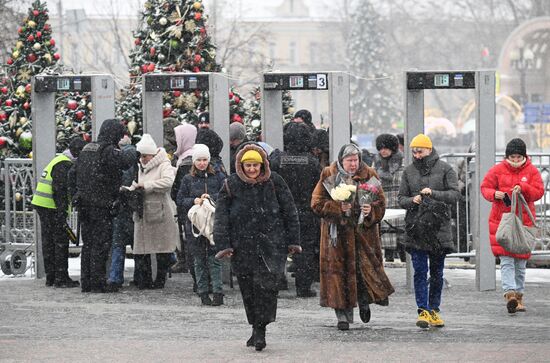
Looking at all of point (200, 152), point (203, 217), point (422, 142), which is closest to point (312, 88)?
point (200, 152)

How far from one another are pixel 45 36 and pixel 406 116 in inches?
339

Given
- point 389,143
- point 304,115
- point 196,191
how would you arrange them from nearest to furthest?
1. point 196,191
2. point 389,143
3. point 304,115

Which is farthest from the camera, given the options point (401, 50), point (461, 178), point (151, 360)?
point (401, 50)

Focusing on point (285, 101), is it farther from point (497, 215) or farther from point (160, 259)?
point (497, 215)

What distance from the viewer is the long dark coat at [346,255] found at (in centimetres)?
1380

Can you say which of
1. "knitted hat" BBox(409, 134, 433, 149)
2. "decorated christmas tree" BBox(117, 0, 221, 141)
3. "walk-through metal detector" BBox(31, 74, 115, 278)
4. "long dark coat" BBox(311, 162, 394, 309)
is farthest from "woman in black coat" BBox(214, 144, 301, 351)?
"decorated christmas tree" BBox(117, 0, 221, 141)

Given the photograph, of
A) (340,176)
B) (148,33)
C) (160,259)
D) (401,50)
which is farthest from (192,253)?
(401,50)

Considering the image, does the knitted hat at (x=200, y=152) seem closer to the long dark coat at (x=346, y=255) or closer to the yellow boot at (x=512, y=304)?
the long dark coat at (x=346, y=255)

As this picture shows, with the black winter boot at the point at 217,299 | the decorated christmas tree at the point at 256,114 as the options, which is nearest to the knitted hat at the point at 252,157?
the black winter boot at the point at 217,299

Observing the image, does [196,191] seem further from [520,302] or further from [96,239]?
[520,302]

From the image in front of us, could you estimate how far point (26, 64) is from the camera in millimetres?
23953

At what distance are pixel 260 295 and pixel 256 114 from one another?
9.62 meters

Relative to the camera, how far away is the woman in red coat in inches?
600

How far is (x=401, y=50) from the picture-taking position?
106 m
